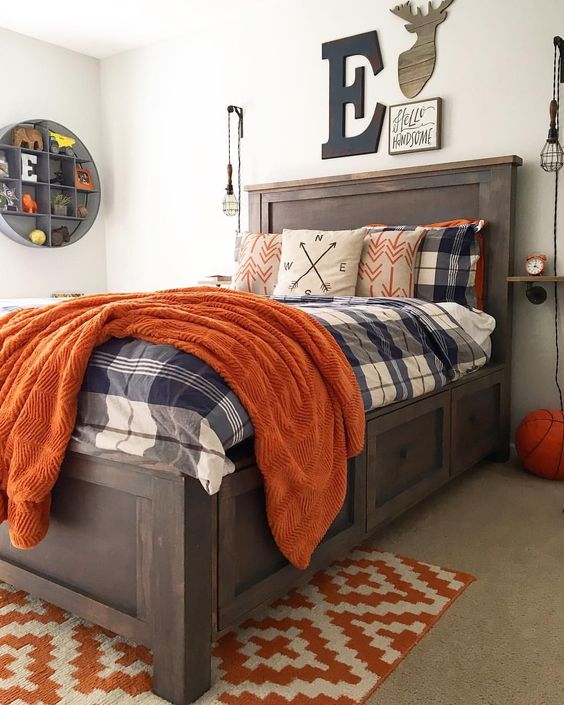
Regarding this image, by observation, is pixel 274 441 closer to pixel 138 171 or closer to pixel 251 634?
pixel 251 634

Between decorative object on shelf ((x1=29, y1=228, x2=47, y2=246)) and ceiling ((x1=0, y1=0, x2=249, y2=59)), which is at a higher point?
ceiling ((x1=0, y1=0, x2=249, y2=59))

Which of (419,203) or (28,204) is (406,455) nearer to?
(419,203)

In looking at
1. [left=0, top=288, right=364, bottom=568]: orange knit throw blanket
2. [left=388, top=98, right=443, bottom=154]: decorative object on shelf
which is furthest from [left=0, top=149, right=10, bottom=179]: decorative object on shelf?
[left=0, top=288, right=364, bottom=568]: orange knit throw blanket

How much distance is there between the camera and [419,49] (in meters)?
3.16

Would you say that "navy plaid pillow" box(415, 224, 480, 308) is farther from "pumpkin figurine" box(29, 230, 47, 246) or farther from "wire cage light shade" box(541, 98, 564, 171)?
"pumpkin figurine" box(29, 230, 47, 246)

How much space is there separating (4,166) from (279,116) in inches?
63.4

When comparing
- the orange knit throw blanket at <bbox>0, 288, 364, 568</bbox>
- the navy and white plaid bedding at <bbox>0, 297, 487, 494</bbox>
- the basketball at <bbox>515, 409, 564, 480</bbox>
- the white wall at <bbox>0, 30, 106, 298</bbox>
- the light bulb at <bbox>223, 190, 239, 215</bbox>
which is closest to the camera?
the navy and white plaid bedding at <bbox>0, 297, 487, 494</bbox>

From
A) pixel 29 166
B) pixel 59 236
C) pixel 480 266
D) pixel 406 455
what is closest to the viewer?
pixel 406 455

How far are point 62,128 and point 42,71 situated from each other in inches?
15.5

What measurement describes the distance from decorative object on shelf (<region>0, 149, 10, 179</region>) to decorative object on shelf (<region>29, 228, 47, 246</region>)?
14.1 inches

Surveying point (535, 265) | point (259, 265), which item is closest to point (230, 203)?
point (259, 265)

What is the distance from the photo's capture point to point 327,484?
1559 mm

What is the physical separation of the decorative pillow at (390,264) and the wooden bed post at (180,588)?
1740mm

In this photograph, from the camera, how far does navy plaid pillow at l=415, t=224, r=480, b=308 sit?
9.23 ft
